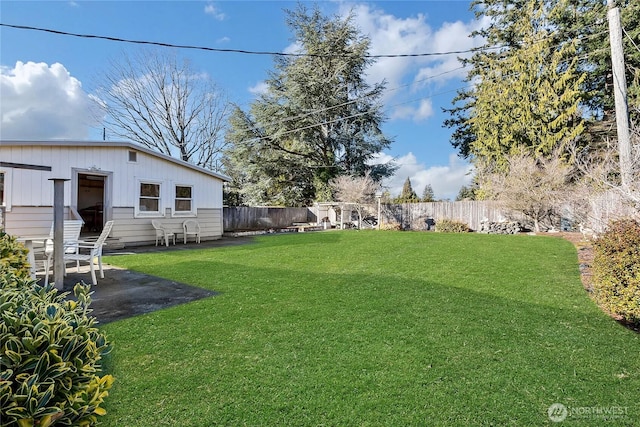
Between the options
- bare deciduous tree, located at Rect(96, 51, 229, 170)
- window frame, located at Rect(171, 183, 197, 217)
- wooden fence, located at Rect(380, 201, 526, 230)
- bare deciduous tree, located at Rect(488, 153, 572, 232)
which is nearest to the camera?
window frame, located at Rect(171, 183, 197, 217)

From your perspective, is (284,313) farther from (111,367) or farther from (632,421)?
(632,421)

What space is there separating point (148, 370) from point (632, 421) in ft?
11.4

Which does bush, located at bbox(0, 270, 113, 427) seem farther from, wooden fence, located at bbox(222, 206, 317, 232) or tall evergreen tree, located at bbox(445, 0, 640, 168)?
tall evergreen tree, located at bbox(445, 0, 640, 168)

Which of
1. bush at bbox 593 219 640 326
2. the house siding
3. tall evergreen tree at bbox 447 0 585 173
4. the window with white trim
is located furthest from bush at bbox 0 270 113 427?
tall evergreen tree at bbox 447 0 585 173

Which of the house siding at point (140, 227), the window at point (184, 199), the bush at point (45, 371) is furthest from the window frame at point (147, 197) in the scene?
the bush at point (45, 371)

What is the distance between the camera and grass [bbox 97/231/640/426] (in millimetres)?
2148

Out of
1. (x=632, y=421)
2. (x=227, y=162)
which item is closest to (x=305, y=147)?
(x=227, y=162)

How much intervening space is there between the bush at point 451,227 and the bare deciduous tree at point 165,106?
54.3 ft

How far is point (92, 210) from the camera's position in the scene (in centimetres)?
1288

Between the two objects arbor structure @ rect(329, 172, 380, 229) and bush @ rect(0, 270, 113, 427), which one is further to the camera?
arbor structure @ rect(329, 172, 380, 229)

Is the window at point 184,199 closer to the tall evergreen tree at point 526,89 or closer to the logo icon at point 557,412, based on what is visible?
the logo icon at point 557,412

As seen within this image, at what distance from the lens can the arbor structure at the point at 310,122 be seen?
21.6 metres

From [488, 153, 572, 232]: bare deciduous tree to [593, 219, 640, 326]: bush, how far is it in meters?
10.3

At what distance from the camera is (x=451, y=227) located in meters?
16.2
